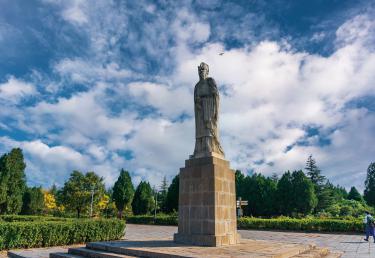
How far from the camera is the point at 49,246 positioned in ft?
39.2

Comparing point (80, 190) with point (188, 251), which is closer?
point (188, 251)

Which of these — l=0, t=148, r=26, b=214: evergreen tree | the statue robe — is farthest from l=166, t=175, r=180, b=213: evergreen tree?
the statue robe

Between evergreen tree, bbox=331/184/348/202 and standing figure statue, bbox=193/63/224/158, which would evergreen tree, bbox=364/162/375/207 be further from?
standing figure statue, bbox=193/63/224/158

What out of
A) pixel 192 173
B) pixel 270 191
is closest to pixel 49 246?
pixel 192 173

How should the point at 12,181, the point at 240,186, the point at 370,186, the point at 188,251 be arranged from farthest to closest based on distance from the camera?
the point at 370,186
the point at 240,186
the point at 12,181
the point at 188,251

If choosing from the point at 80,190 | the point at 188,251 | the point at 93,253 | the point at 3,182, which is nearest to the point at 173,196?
the point at 80,190

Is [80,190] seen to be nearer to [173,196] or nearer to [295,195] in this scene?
[173,196]

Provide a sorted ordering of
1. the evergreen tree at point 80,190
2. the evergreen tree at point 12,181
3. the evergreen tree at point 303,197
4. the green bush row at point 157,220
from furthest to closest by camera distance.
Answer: the evergreen tree at point 303,197 < the evergreen tree at point 80,190 < the green bush row at point 157,220 < the evergreen tree at point 12,181

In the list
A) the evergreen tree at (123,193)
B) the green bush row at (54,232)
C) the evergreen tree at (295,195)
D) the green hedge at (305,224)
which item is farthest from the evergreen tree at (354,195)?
the green bush row at (54,232)

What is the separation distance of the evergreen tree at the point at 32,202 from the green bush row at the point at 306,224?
1006 inches

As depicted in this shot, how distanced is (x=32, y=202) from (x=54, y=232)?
2860 cm

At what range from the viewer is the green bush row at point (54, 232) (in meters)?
10.9

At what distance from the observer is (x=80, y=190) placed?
3422 cm

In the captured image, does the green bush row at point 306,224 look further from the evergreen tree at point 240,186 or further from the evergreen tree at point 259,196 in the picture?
the evergreen tree at point 240,186
